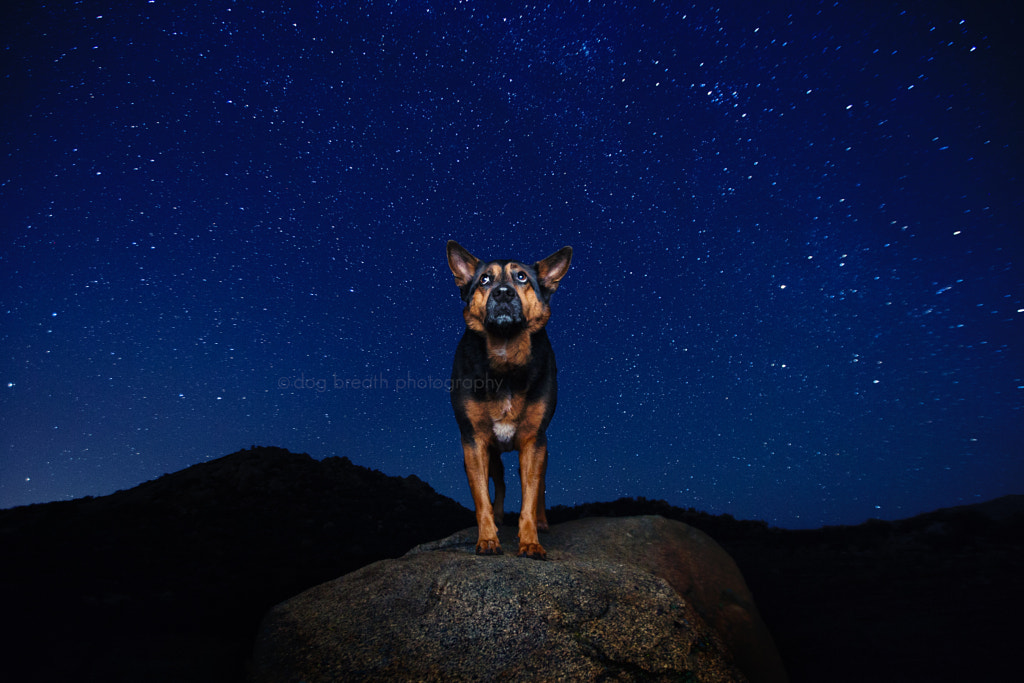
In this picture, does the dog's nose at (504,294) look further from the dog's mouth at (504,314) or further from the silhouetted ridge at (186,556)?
the silhouetted ridge at (186,556)

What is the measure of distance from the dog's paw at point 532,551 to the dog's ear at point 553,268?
322cm

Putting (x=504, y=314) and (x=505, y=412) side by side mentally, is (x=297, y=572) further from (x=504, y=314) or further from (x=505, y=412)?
(x=504, y=314)

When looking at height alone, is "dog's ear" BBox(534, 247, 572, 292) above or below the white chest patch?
above

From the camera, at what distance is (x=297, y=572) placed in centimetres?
691

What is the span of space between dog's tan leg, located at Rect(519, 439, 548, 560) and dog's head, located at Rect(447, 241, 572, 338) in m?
1.51

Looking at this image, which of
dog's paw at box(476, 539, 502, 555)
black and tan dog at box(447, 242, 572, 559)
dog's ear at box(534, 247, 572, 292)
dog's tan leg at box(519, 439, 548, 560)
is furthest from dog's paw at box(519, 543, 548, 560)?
dog's ear at box(534, 247, 572, 292)

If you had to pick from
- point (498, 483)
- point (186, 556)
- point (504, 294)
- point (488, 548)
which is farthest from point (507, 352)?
point (186, 556)

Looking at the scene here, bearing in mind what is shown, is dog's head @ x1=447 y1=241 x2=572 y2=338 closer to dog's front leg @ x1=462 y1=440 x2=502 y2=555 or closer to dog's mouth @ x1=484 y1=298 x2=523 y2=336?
dog's mouth @ x1=484 y1=298 x2=523 y2=336

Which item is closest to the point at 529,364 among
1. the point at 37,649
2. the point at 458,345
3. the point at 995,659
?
the point at 458,345

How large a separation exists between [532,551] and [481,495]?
91 cm

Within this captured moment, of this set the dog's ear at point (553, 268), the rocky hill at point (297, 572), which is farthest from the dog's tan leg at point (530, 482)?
the rocky hill at point (297, 572)

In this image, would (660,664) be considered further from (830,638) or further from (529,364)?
(830,638)

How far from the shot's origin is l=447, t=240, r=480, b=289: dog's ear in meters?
6.57

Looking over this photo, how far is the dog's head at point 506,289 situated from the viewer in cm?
586
